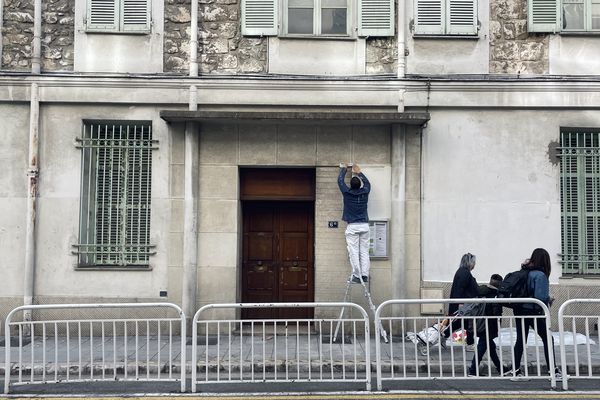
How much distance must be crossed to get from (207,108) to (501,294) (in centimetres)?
603

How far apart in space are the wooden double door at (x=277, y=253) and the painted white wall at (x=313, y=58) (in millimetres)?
2516

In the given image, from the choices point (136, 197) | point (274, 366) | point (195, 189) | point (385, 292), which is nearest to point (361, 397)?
point (274, 366)

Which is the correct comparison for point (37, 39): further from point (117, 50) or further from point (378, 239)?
point (378, 239)

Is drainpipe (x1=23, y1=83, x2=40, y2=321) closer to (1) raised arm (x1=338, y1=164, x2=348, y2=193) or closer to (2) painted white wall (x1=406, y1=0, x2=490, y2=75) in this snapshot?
(1) raised arm (x1=338, y1=164, x2=348, y2=193)

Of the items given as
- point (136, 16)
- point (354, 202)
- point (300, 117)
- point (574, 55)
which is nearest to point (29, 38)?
point (136, 16)

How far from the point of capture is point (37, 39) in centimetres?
1052

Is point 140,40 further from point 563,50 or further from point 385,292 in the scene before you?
point 563,50

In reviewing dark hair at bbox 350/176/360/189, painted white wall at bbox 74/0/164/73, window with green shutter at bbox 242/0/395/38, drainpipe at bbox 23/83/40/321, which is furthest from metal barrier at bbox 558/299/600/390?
drainpipe at bbox 23/83/40/321

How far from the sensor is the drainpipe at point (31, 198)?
10367 millimetres

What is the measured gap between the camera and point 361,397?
6797 millimetres

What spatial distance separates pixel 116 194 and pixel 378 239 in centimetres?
495

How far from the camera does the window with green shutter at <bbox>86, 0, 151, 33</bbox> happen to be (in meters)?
10.7

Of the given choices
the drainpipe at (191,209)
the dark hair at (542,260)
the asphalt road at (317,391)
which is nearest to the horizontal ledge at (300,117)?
the drainpipe at (191,209)

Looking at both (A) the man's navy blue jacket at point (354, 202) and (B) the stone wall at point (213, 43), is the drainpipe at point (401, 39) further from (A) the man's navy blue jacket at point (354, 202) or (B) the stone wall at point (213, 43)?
(B) the stone wall at point (213, 43)
